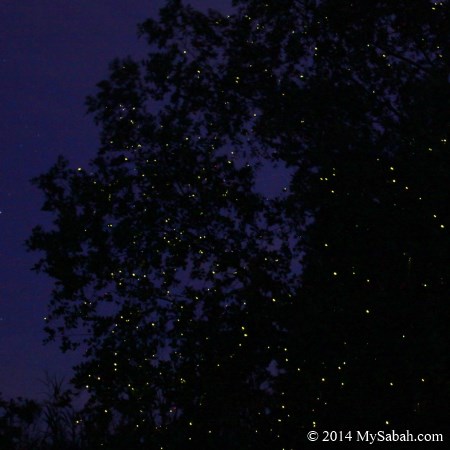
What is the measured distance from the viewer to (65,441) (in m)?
11.0

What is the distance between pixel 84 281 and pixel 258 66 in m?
4.33

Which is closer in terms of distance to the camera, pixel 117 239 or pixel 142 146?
pixel 117 239

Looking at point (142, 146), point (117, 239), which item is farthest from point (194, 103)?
point (117, 239)

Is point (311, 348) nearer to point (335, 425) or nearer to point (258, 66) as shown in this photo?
point (335, 425)

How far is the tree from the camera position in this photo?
6.95 meters

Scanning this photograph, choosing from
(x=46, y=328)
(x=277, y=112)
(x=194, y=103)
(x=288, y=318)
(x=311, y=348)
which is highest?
(x=194, y=103)

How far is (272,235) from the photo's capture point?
9891 mm

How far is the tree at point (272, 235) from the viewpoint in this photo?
6949mm

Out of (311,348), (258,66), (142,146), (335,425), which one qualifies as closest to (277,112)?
(258,66)

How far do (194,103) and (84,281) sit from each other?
336cm

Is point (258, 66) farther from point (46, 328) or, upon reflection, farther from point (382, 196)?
point (46, 328)

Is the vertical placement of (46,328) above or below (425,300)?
above

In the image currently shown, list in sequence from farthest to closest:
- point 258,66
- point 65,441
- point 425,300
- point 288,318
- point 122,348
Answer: point 65,441
point 258,66
point 122,348
point 288,318
point 425,300

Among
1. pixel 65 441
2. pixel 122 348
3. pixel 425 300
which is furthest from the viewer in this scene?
pixel 65 441
